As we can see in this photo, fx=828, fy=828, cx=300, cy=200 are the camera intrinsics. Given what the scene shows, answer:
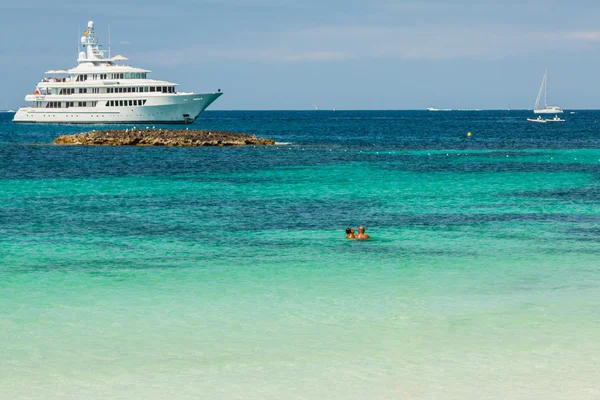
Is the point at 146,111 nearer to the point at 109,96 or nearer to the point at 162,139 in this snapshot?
the point at 109,96

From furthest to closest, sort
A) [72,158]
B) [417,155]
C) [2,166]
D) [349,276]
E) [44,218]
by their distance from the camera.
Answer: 1. [417,155]
2. [72,158]
3. [2,166]
4. [44,218]
5. [349,276]

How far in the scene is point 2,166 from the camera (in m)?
57.1

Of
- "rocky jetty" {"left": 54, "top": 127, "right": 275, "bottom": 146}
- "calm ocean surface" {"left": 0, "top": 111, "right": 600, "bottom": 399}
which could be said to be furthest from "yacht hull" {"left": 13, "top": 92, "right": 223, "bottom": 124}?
"calm ocean surface" {"left": 0, "top": 111, "right": 600, "bottom": 399}

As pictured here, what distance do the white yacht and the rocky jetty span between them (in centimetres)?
3974

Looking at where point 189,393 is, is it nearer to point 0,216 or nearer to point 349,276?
point 349,276

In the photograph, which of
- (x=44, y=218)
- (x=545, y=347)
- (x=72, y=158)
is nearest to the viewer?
(x=545, y=347)

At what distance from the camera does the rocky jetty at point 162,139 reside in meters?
80.2

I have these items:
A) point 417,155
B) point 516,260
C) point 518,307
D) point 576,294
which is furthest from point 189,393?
point 417,155

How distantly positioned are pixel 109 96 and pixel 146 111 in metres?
6.65

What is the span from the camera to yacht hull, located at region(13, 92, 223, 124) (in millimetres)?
123438

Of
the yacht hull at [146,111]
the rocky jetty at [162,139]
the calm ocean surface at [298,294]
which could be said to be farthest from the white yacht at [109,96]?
the calm ocean surface at [298,294]

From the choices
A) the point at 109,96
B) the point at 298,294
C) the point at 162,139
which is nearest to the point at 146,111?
the point at 109,96

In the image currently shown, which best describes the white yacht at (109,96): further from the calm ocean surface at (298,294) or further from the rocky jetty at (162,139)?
the calm ocean surface at (298,294)

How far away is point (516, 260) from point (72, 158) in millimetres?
47147
